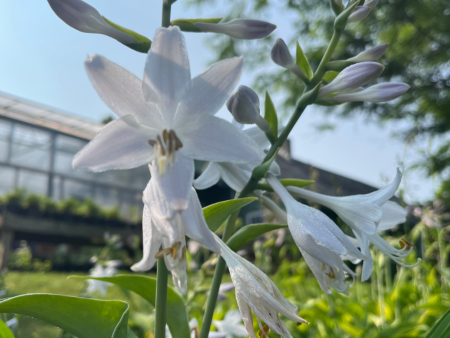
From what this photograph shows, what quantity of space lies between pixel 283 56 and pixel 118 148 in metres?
0.39

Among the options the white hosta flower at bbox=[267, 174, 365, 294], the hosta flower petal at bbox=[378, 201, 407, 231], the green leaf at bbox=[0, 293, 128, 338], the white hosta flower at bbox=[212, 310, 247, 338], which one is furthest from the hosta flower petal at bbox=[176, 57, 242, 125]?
the white hosta flower at bbox=[212, 310, 247, 338]

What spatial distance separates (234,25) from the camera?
66cm

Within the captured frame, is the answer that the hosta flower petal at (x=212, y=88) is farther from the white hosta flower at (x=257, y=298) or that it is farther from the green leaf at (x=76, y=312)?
the green leaf at (x=76, y=312)

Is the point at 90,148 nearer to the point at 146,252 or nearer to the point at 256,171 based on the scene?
the point at 146,252

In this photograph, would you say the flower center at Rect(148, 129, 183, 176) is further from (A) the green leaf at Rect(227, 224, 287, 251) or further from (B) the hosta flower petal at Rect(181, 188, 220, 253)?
(A) the green leaf at Rect(227, 224, 287, 251)

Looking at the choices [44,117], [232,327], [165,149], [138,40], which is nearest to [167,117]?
[165,149]

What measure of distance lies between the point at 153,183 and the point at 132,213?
853cm

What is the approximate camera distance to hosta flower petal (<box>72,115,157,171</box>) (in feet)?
1.63

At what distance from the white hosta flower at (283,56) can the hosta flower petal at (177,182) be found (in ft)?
1.08

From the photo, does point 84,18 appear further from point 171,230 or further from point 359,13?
point 359,13

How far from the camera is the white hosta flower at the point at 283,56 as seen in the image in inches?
28.1

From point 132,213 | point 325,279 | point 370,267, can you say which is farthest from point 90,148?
point 132,213

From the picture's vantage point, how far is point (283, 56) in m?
0.72

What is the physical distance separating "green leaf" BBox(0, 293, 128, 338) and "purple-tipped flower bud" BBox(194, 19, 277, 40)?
1.65 ft
